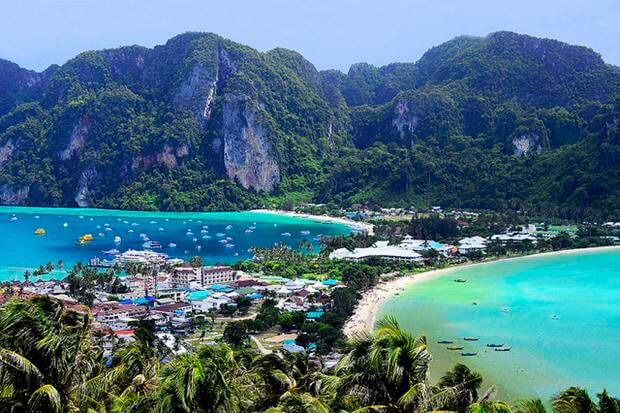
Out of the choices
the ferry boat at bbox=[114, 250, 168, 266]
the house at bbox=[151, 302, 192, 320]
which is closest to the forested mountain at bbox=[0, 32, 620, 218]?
the ferry boat at bbox=[114, 250, 168, 266]

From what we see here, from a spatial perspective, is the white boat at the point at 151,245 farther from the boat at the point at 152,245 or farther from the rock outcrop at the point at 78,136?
the rock outcrop at the point at 78,136

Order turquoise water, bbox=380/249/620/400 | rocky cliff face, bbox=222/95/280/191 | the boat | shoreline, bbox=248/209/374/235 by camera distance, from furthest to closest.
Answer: rocky cliff face, bbox=222/95/280/191
shoreline, bbox=248/209/374/235
the boat
turquoise water, bbox=380/249/620/400

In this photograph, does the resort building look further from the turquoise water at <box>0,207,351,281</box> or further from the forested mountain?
the forested mountain

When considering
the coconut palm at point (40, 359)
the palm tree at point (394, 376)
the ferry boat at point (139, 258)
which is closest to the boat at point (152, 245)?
the ferry boat at point (139, 258)

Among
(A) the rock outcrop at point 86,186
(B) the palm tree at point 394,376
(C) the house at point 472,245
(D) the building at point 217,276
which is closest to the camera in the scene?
(B) the palm tree at point 394,376

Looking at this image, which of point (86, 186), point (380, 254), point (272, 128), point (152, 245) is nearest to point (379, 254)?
point (380, 254)
